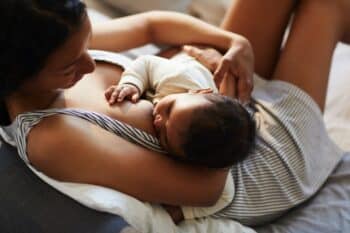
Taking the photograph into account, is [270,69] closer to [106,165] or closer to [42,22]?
[106,165]

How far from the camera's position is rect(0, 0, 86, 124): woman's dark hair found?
91cm

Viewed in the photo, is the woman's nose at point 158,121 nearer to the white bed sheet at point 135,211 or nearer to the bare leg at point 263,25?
the white bed sheet at point 135,211

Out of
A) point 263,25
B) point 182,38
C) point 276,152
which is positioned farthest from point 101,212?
point 263,25

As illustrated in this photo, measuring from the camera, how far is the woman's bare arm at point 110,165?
1021 millimetres

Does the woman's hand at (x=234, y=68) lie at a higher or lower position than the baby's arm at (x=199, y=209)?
higher

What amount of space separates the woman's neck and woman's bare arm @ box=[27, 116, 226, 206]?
9 centimetres

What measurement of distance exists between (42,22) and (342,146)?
894mm

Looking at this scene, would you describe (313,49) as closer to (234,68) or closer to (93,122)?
(234,68)

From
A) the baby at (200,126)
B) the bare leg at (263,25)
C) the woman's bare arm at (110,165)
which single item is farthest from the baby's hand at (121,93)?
the bare leg at (263,25)

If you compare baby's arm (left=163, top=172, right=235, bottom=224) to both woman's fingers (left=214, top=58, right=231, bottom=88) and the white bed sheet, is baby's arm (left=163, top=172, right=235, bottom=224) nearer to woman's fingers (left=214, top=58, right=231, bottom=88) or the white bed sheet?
the white bed sheet

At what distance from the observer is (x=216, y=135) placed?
1050 millimetres

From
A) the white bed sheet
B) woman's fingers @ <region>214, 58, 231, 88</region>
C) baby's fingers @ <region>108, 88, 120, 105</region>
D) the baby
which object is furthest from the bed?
woman's fingers @ <region>214, 58, 231, 88</region>

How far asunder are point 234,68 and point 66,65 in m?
0.45

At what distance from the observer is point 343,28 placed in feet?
4.61
